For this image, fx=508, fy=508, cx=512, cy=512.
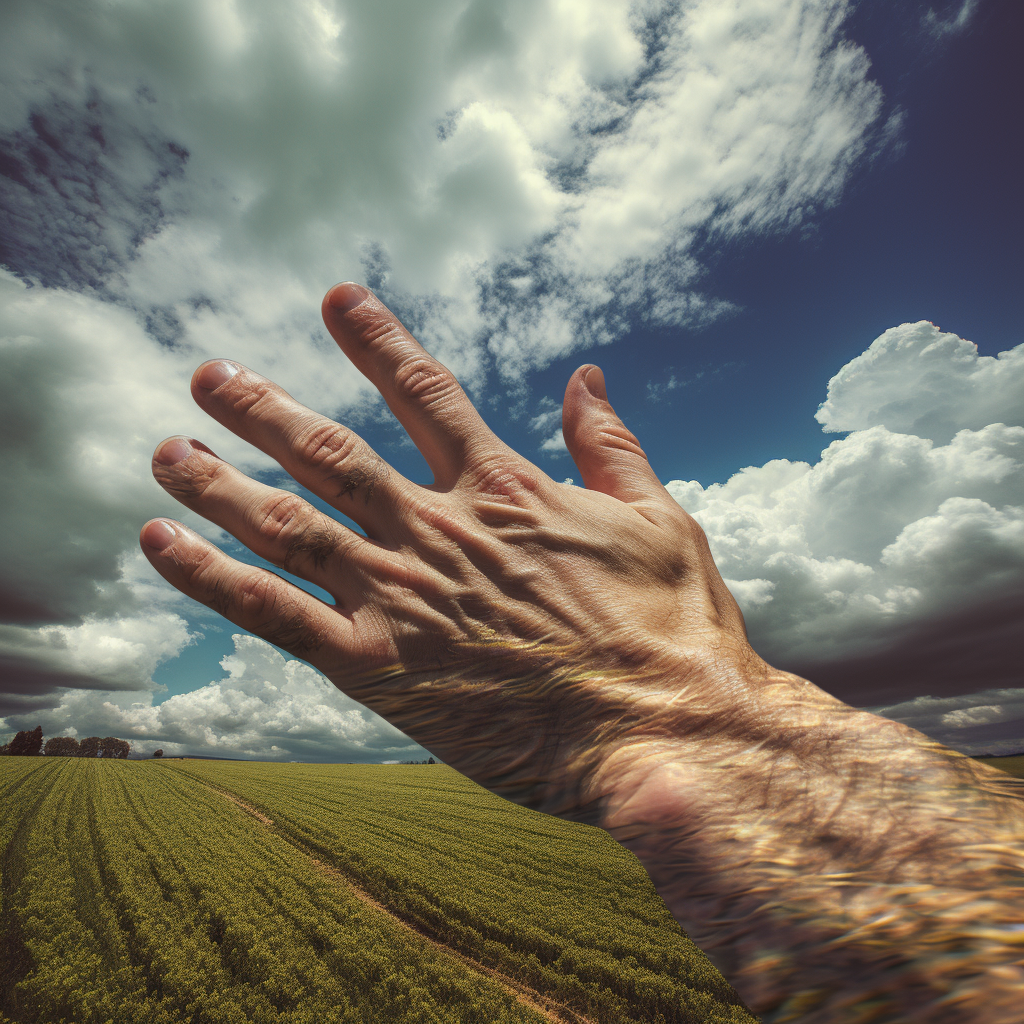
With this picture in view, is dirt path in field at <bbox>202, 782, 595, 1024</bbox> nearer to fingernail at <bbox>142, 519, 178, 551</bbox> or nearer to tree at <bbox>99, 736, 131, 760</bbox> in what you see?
fingernail at <bbox>142, 519, 178, 551</bbox>

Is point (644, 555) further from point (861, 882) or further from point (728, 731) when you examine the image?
point (861, 882)

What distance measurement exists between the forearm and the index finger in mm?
1406

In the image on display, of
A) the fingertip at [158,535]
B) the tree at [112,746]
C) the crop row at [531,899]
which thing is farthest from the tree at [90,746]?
the fingertip at [158,535]

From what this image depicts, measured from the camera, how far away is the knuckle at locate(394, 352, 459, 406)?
2301 millimetres

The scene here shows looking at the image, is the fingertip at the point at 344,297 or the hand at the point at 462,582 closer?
the hand at the point at 462,582

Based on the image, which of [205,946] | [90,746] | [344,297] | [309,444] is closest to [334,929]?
[205,946]

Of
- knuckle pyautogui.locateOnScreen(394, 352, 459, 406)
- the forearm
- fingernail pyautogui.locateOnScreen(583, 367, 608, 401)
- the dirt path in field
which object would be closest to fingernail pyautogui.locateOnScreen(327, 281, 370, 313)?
knuckle pyautogui.locateOnScreen(394, 352, 459, 406)

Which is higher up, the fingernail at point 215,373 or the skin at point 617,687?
the fingernail at point 215,373

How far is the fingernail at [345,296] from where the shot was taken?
2.29 meters

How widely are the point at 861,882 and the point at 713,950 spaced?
1.22 feet

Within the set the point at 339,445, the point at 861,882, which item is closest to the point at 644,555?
the point at 861,882

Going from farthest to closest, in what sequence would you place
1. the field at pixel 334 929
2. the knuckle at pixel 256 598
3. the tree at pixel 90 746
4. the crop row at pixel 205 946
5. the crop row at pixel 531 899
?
1. the tree at pixel 90 746
2. the crop row at pixel 531 899
3. the field at pixel 334 929
4. the crop row at pixel 205 946
5. the knuckle at pixel 256 598

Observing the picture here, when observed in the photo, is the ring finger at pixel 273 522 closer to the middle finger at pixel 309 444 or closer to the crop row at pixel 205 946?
the middle finger at pixel 309 444

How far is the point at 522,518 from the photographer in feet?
6.90
